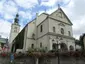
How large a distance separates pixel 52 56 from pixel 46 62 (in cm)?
128

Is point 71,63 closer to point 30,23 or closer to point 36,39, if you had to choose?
point 36,39

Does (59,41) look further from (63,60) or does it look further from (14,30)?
(14,30)

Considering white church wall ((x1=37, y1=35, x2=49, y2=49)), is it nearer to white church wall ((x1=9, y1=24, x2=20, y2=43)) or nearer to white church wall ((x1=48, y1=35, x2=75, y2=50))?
white church wall ((x1=48, y1=35, x2=75, y2=50))

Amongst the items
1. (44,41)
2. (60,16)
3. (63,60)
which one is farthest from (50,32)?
(63,60)

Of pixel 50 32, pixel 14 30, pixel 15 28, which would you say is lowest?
pixel 50 32

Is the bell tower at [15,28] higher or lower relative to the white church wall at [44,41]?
higher

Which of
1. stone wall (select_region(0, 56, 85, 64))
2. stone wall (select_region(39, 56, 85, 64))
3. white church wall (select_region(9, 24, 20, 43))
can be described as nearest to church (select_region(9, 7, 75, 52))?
stone wall (select_region(0, 56, 85, 64))

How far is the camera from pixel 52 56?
639 inches

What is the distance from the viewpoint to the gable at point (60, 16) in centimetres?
3066

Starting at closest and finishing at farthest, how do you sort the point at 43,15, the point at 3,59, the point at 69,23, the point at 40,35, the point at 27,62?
the point at 27,62
the point at 3,59
the point at 40,35
the point at 69,23
the point at 43,15

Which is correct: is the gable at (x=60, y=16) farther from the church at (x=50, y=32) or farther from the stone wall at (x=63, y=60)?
the stone wall at (x=63, y=60)

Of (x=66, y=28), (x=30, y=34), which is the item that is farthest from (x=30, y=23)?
(x=66, y=28)

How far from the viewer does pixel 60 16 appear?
104 ft

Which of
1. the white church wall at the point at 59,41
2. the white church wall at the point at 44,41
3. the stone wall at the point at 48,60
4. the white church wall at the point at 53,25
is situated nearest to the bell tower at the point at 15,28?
the white church wall at the point at 44,41
